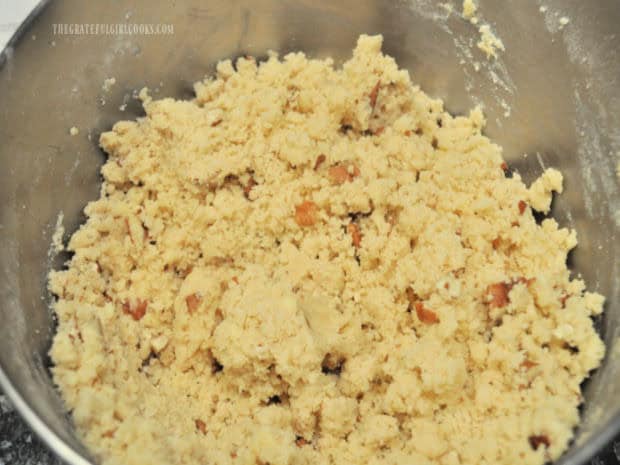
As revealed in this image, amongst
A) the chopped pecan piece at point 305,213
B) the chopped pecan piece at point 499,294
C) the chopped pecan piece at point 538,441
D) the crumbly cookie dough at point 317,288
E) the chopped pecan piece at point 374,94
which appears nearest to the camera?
the chopped pecan piece at point 538,441

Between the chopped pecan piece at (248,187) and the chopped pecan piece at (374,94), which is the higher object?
the chopped pecan piece at (374,94)

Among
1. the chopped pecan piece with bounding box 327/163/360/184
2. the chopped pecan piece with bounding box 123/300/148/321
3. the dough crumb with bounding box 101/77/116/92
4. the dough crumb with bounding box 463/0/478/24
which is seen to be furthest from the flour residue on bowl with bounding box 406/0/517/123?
the chopped pecan piece with bounding box 123/300/148/321

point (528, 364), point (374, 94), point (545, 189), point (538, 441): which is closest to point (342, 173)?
point (374, 94)

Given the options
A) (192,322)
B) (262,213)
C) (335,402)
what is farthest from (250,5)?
(335,402)

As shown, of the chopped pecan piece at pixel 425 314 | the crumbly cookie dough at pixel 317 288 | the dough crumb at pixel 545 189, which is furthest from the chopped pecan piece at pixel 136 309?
the dough crumb at pixel 545 189

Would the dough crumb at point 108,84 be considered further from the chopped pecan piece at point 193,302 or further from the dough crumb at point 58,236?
the chopped pecan piece at point 193,302

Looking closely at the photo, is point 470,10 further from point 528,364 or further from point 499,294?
point 528,364

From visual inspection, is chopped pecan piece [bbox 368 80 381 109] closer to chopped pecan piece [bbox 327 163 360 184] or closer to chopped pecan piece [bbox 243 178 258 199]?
chopped pecan piece [bbox 327 163 360 184]
